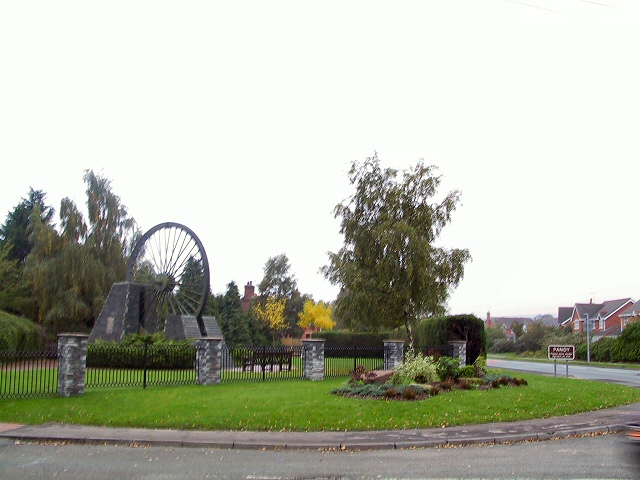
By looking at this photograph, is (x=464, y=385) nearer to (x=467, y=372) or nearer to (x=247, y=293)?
(x=467, y=372)

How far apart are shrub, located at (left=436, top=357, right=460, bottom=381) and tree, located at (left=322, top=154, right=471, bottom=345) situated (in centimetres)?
648

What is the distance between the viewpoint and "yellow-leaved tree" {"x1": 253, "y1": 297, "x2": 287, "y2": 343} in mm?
65625

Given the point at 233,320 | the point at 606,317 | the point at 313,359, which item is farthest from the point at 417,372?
the point at 606,317

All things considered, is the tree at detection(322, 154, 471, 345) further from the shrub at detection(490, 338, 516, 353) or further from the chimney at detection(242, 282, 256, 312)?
the chimney at detection(242, 282, 256, 312)

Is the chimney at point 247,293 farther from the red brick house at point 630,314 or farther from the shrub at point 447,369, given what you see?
the shrub at point 447,369

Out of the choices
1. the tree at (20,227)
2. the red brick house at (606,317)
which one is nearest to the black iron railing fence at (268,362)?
the tree at (20,227)

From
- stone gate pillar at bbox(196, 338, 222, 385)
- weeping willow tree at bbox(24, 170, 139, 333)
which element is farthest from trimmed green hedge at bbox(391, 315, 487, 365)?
weeping willow tree at bbox(24, 170, 139, 333)

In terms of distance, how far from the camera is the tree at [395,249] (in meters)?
25.4

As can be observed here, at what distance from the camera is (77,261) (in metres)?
42.9

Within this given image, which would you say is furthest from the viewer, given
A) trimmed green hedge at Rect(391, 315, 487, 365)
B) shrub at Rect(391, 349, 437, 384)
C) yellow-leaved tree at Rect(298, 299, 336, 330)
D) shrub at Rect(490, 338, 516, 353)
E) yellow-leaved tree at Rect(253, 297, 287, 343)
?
A: yellow-leaved tree at Rect(298, 299, 336, 330)

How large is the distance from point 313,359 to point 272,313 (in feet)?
144

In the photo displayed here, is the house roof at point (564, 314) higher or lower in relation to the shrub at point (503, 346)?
higher

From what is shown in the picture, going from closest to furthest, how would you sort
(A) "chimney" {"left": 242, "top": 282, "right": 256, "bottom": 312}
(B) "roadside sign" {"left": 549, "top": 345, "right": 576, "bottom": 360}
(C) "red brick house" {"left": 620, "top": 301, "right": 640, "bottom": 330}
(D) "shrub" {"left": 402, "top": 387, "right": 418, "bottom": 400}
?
(D) "shrub" {"left": 402, "top": 387, "right": 418, "bottom": 400} → (B) "roadside sign" {"left": 549, "top": 345, "right": 576, "bottom": 360} → (C) "red brick house" {"left": 620, "top": 301, "right": 640, "bottom": 330} → (A) "chimney" {"left": 242, "top": 282, "right": 256, "bottom": 312}

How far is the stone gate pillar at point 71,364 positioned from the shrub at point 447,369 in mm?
10284
